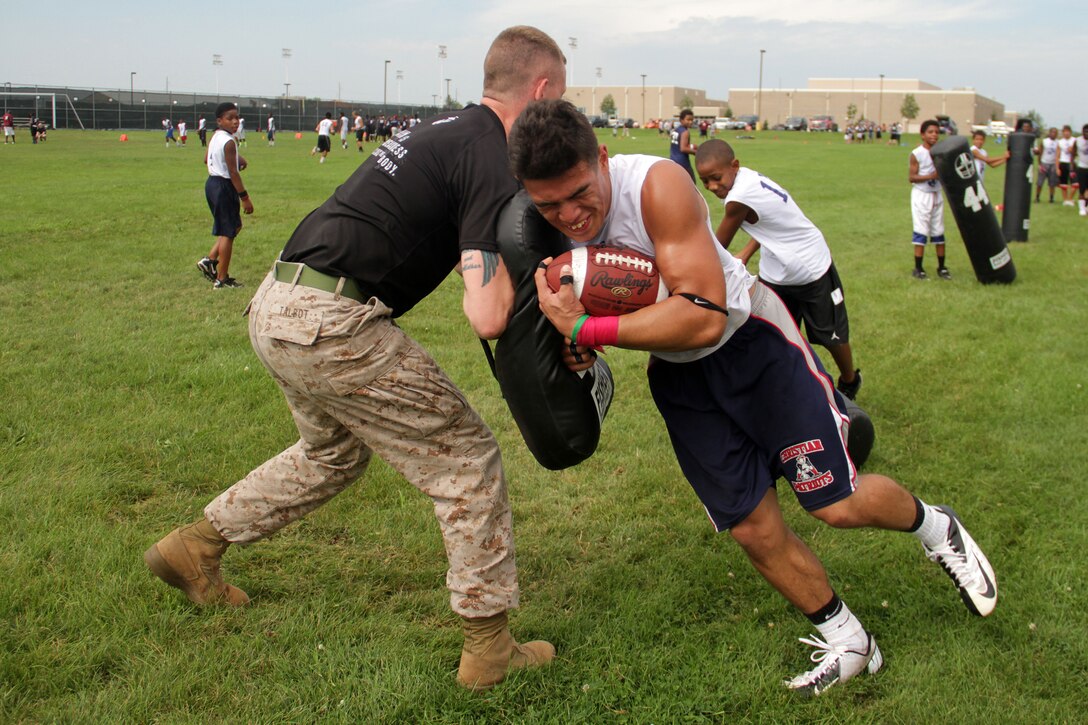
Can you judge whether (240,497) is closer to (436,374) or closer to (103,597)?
(103,597)

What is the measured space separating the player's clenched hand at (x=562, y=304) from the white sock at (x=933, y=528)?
1734 millimetres

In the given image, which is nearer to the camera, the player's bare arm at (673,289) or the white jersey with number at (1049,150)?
the player's bare arm at (673,289)

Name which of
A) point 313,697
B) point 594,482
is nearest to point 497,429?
point 594,482

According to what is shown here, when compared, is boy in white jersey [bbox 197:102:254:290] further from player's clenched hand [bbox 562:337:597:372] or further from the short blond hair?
player's clenched hand [bbox 562:337:597:372]

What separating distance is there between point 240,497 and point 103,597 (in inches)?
29.6

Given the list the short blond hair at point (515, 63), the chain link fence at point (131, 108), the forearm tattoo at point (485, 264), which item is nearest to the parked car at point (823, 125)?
the chain link fence at point (131, 108)

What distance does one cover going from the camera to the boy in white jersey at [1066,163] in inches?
861

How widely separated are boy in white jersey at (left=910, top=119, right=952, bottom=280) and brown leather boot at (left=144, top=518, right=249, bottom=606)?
34.1ft

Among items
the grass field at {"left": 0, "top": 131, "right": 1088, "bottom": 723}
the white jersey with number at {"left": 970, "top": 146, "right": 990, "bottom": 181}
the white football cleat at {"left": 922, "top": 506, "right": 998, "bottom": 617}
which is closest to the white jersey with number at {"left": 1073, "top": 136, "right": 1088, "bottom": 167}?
the white jersey with number at {"left": 970, "top": 146, "right": 990, "bottom": 181}

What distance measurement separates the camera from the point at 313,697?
10.4 ft

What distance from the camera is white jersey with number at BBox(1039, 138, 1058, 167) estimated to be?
22500 mm

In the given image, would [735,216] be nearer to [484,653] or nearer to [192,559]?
[484,653]

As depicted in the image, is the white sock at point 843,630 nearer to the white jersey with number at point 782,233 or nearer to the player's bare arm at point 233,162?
the white jersey with number at point 782,233

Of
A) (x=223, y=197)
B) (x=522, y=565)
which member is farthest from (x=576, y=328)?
(x=223, y=197)
